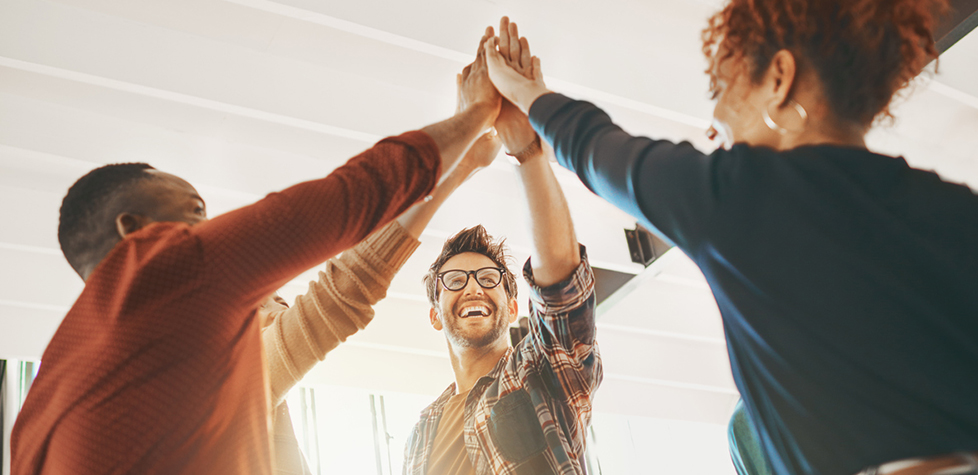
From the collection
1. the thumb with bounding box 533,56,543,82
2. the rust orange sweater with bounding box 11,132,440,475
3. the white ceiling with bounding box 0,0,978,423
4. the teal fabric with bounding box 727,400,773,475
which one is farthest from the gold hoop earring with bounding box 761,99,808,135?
the white ceiling with bounding box 0,0,978,423

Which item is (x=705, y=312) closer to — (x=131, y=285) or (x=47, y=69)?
(x=47, y=69)

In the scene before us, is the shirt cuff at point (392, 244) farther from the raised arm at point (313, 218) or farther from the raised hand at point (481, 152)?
the raised arm at point (313, 218)

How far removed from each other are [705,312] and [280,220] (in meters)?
5.05

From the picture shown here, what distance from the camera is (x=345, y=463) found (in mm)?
5688

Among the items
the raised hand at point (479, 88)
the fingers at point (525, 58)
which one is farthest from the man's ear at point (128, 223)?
the fingers at point (525, 58)

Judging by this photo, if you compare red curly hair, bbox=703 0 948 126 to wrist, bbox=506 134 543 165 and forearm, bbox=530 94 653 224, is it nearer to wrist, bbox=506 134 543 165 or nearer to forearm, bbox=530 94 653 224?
forearm, bbox=530 94 653 224

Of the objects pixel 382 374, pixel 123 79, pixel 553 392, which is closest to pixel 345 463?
pixel 382 374

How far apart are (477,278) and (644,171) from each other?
168cm

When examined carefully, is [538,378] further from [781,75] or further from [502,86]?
[781,75]

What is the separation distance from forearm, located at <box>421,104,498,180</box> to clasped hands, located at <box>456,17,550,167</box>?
0.09 m

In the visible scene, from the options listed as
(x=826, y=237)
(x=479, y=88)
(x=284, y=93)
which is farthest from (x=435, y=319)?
(x=826, y=237)

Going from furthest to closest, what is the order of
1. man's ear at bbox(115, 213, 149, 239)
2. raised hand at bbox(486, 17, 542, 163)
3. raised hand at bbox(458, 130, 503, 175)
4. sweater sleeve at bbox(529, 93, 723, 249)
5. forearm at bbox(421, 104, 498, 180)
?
1. raised hand at bbox(458, 130, 503, 175)
2. raised hand at bbox(486, 17, 542, 163)
3. forearm at bbox(421, 104, 498, 180)
4. man's ear at bbox(115, 213, 149, 239)
5. sweater sleeve at bbox(529, 93, 723, 249)

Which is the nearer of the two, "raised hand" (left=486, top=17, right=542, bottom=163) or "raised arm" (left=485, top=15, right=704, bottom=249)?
"raised arm" (left=485, top=15, right=704, bottom=249)

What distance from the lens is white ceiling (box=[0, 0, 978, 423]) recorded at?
3.18 meters
